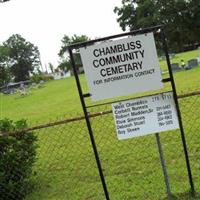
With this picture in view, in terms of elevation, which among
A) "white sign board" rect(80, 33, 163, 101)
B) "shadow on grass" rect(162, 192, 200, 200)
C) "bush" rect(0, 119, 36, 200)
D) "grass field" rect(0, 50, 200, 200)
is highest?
"white sign board" rect(80, 33, 163, 101)

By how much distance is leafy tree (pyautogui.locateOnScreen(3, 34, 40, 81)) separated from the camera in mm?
109438

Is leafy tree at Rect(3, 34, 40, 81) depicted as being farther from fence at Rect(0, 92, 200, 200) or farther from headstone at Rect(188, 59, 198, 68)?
fence at Rect(0, 92, 200, 200)

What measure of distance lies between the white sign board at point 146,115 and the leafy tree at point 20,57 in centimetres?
10481

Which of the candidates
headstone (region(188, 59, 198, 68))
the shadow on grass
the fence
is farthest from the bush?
headstone (region(188, 59, 198, 68))

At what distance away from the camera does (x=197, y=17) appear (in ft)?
198

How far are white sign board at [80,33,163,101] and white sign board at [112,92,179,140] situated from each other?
9.1 inches

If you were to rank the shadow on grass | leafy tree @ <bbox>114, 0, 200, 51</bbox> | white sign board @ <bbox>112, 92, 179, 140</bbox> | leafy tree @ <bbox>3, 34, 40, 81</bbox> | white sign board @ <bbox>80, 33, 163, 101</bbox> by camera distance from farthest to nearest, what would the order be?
leafy tree @ <bbox>3, 34, 40, 81</bbox>
leafy tree @ <bbox>114, 0, 200, 51</bbox>
the shadow on grass
white sign board @ <bbox>112, 92, 179, 140</bbox>
white sign board @ <bbox>80, 33, 163, 101</bbox>

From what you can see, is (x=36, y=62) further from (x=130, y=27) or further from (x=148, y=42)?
(x=148, y=42)

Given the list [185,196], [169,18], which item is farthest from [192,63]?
[169,18]

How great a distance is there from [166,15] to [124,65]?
188 ft

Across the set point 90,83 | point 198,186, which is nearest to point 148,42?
point 90,83

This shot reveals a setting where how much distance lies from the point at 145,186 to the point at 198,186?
2.78ft

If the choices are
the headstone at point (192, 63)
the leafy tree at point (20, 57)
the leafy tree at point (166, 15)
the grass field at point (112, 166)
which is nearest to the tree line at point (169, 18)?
the leafy tree at point (166, 15)

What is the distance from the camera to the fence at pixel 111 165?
20.7ft
